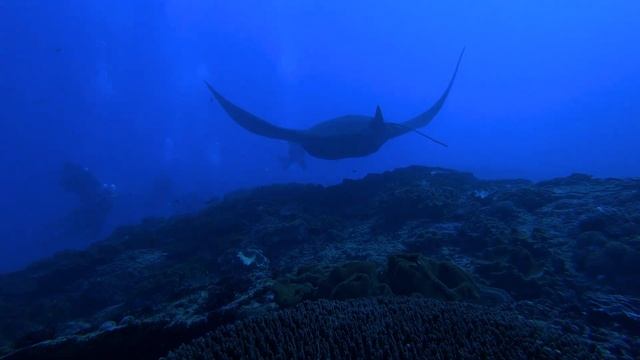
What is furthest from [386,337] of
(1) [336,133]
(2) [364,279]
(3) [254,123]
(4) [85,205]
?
(4) [85,205]

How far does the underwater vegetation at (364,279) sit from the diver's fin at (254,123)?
1.73 metres

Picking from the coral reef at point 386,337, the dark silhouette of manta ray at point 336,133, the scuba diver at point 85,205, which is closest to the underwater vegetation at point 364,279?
the coral reef at point 386,337

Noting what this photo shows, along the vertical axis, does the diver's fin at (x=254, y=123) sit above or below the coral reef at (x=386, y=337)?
above

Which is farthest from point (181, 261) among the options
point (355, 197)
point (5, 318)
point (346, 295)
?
point (346, 295)

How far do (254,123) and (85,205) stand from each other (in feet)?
81.8

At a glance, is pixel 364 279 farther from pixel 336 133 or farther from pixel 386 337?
pixel 336 133

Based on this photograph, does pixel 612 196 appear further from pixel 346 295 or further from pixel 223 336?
pixel 223 336

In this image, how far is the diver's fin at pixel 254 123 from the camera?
11709 millimetres

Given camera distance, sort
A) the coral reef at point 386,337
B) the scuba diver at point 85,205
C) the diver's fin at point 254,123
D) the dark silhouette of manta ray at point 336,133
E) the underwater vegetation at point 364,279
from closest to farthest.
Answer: the coral reef at point 386,337 < the underwater vegetation at point 364,279 < the dark silhouette of manta ray at point 336,133 < the diver's fin at point 254,123 < the scuba diver at point 85,205

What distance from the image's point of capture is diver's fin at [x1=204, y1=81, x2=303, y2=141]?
461 inches

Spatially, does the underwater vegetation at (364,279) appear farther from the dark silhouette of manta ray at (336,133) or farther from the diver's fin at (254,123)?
the diver's fin at (254,123)

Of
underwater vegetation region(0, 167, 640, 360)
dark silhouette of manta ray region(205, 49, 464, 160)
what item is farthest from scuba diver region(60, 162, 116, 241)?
dark silhouette of manta ray region(205, 49, 464, 160)

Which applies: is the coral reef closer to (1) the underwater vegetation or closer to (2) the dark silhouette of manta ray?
(1) the underwater vegetation

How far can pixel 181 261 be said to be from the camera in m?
8.77
